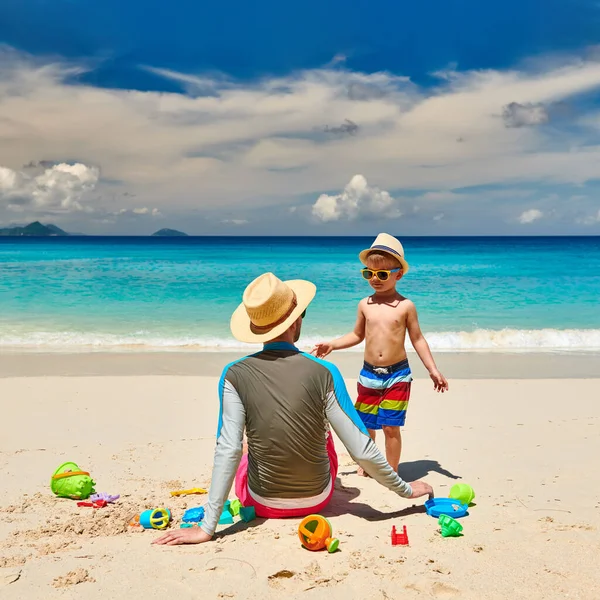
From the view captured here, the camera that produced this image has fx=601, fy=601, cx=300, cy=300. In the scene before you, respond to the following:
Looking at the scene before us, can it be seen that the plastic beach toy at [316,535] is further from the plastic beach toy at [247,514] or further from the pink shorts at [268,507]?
the plastic beach toy at [247,514]

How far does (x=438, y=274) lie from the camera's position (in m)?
36.3

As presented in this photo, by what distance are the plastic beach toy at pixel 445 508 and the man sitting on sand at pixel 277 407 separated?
48 centimetres

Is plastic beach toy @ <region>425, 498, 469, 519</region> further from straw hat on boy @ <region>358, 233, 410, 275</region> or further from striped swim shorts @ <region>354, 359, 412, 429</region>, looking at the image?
straw hat on boy @ <region>358, 233, 410, 275</region>

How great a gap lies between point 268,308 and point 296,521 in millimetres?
1297

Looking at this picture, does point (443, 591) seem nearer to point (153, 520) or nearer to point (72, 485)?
point (153, 520)

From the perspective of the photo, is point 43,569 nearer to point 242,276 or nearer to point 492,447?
point 492,447

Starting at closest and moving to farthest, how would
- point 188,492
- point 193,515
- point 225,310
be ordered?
point 193,515, point 188,492, point 225,310

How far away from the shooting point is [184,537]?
10.7 ft

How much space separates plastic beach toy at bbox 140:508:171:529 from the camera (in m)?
3.54

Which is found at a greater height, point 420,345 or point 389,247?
point 389,247

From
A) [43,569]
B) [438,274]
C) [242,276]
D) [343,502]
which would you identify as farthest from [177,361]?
[438,274]

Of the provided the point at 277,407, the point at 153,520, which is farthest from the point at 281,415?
the point at 153,520

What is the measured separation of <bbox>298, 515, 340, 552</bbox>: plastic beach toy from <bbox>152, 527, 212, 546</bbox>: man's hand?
1.75 ft

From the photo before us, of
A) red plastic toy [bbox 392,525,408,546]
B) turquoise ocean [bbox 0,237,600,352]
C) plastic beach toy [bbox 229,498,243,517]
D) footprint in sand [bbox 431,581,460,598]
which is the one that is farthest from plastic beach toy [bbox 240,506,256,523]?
turquoise ocean [bbox 0,237,600,352]
